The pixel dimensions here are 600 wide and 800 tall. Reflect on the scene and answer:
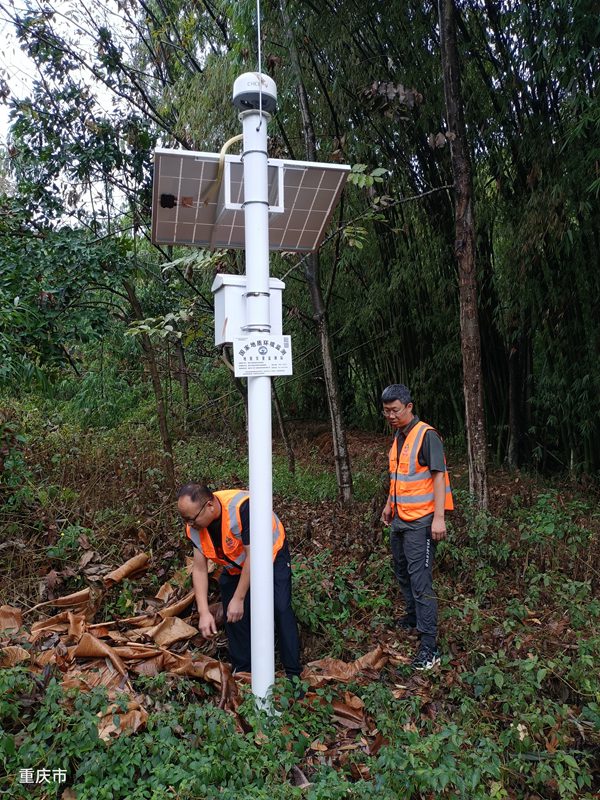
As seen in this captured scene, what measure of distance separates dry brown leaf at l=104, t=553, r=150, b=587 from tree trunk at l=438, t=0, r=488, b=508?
104 inches

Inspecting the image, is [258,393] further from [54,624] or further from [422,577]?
[54,624]

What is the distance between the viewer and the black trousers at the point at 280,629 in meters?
3.09

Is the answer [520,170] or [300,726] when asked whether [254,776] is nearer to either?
[300,726]

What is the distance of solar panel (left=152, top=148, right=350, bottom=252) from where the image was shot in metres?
2.61

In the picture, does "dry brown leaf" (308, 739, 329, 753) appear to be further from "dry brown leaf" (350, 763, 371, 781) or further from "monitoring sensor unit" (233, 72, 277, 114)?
"monitoring sensor unit" (233, 72, 277, 114)

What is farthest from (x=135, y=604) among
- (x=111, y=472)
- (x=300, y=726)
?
(x=111, y=472)

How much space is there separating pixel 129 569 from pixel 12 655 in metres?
1.09

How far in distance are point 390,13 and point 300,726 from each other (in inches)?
227

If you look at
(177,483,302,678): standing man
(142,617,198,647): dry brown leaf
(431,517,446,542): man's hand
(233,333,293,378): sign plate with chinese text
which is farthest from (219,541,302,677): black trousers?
(233,333,293,378): sign plate with chinese text

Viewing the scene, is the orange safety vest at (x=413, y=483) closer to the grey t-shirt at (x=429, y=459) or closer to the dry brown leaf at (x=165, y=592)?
the grey t-shirt at (x=429, y=459)

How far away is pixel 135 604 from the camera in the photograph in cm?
366

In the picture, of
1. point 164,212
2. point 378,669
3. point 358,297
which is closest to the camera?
point 164,212

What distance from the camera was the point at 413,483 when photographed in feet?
11.6

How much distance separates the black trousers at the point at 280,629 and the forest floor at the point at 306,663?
0.48ft
